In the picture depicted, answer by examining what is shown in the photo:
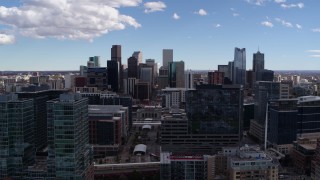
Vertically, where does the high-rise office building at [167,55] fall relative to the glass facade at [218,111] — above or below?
above

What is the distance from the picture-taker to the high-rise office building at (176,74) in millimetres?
106781

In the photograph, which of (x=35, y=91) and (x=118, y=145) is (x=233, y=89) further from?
(x=35, y=91)

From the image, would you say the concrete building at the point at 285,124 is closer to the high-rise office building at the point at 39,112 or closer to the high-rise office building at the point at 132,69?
the high-rise office building at the point at 39,112

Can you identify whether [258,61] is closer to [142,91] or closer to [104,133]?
[142,91]

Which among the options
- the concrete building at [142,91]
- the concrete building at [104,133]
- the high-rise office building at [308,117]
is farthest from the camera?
the concrete building at [142,91]

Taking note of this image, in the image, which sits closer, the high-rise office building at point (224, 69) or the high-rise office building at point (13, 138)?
the high-rise office building at point (13, 138)

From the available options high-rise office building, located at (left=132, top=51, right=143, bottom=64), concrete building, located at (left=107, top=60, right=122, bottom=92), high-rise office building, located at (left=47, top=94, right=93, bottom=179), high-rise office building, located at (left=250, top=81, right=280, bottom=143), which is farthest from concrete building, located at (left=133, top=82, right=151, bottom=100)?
high-rise office building, located at (left=47, top=94, right=93, bottom=179)

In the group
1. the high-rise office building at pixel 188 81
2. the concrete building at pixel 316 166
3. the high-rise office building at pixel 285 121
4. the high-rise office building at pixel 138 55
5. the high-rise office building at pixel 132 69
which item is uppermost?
the high-rise office building at pixel 138 55

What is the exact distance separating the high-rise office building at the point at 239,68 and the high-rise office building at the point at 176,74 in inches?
533

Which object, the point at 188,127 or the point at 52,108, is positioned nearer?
the point at 52,108

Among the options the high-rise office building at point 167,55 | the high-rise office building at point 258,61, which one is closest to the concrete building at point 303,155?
the high-rise office building at point 258,61

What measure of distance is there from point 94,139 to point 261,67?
64.8 metres

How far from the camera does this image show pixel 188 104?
1827 inches

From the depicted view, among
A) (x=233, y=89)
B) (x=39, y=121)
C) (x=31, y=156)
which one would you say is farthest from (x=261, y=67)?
(x=31, y=156)
